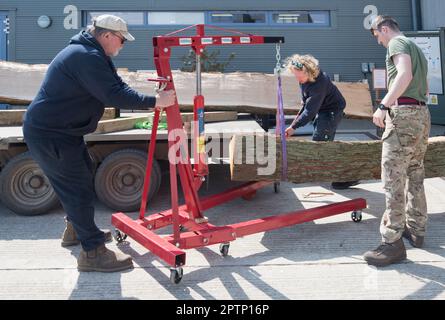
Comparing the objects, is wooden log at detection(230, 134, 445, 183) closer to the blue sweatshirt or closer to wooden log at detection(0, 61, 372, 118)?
the blue sweatshirt

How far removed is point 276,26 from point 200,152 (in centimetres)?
846

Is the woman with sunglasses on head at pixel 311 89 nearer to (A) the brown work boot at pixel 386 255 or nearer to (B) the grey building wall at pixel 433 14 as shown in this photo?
(A) the brown work boot at pixel 386 255

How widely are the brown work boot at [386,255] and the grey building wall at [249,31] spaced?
8.76 meters

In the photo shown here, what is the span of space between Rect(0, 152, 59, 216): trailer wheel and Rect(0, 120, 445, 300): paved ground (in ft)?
0.45

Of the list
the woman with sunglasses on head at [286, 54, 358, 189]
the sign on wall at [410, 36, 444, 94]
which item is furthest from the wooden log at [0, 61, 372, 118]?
the sign on wall at [410, 36, 444, 94]

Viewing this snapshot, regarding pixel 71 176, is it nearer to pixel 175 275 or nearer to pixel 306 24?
pixel 175 275

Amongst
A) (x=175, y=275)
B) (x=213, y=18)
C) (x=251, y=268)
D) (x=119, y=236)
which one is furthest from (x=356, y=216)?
(x=213, y=18)

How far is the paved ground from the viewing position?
342 cm

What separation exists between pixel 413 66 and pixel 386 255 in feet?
5.27

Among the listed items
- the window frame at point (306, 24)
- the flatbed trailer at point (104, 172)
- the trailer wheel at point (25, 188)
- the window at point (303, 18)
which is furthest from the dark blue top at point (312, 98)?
the window at point (303, 18)

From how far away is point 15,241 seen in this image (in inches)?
180

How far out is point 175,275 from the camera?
3.52 metres
